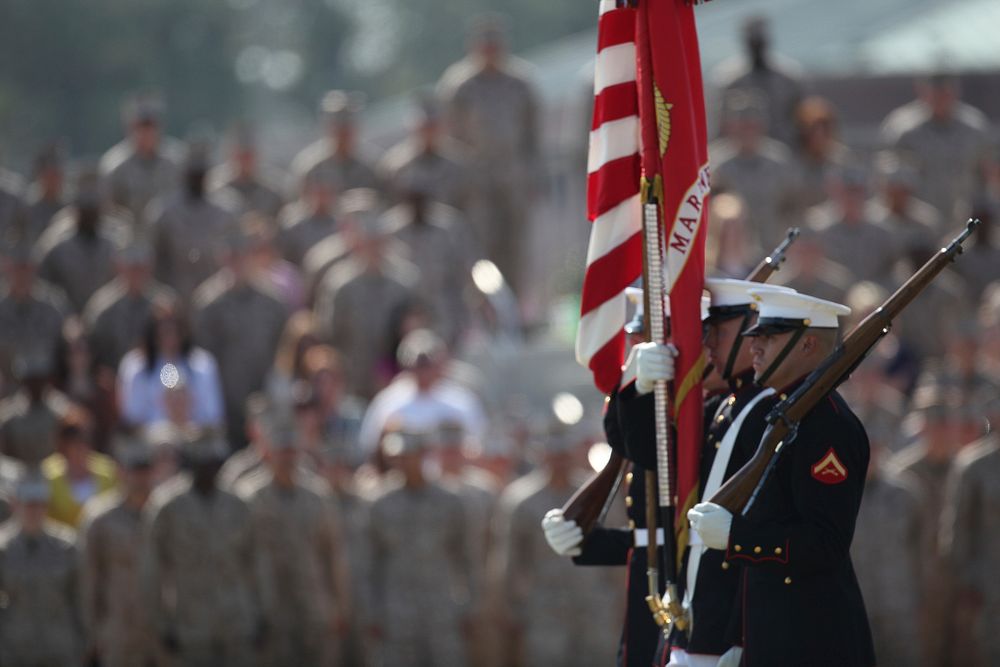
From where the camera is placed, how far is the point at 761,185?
49.4 ft

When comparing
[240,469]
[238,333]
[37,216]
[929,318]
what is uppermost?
[37,216]

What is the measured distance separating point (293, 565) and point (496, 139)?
5.25 m

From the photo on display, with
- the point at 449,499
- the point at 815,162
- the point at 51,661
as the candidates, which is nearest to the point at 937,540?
the point at 449,499

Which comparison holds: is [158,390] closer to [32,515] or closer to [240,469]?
[240,469]

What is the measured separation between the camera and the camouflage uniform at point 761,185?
1498 cm

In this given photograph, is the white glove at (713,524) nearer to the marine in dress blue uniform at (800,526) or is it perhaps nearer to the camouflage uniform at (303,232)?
the marine in dress blue uniform at (800,526)

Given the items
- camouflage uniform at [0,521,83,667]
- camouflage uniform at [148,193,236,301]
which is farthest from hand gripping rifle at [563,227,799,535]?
camouflage uniform at [148,193,236,301]

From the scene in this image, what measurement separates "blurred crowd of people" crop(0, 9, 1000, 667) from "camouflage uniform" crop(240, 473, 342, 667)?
2 centimetres

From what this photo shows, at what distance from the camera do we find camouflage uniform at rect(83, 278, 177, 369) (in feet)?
45.4

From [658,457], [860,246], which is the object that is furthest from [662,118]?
[860,246]

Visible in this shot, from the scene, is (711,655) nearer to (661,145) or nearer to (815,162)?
(661,145)

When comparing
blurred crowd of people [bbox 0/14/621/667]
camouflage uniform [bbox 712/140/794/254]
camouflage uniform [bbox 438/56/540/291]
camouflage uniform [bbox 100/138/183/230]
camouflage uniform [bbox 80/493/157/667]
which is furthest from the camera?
camouflage uniform [bbox 438/56/540/291]

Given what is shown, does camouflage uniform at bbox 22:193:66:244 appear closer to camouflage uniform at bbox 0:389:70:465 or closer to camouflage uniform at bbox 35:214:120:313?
camouflage uniform at bbox 35:214:120:313

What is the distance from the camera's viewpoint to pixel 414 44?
4922 centimetres
